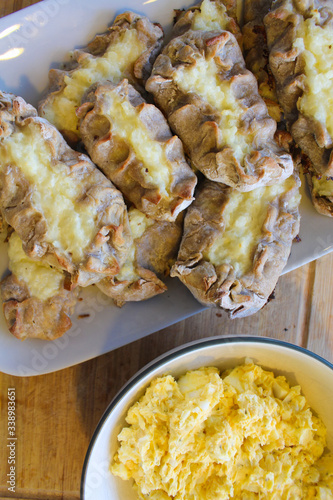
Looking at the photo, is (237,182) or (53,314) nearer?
(237,182)

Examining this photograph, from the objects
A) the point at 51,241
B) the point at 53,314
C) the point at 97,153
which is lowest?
the point at 53,314

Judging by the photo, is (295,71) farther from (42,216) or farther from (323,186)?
(42,216)

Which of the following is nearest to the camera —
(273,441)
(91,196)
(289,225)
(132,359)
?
(91,196)

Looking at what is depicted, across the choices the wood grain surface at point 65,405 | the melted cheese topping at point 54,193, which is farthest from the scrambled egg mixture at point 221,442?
the melted cheese topping at point 54,193

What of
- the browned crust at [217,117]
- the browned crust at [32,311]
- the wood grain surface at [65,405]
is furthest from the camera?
the wood grain surface at [65,405]

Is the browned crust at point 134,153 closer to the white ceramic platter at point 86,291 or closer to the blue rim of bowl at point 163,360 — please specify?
the white ceramic platter at point 86,291

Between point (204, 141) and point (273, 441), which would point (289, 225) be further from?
point (273, 441)

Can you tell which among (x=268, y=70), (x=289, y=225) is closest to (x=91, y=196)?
(x=289, y=225)

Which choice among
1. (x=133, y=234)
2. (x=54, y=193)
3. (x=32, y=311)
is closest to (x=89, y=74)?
(x=54, y=193)
